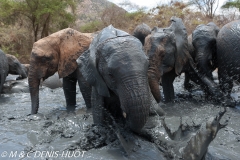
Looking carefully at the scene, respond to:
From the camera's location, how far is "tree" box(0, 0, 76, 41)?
881 inches

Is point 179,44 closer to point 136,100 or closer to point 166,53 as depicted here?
point 166,53

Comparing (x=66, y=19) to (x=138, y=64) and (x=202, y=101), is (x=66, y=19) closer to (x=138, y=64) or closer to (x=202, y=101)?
(x=202, y=101)

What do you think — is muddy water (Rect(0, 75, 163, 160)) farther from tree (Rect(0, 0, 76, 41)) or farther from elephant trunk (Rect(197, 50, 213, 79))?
tree (Rect(0, 0, 76, 41))

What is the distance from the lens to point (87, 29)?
100ft

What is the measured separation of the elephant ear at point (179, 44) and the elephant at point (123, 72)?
98.1 inches

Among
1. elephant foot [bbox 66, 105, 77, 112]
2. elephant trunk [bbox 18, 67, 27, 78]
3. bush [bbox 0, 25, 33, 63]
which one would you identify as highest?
elephant foot [bbox 66, 105, 77, 112]

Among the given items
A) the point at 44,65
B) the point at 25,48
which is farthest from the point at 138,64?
the point at 25,48

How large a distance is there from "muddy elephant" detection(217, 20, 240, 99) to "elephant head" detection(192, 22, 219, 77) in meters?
0.29

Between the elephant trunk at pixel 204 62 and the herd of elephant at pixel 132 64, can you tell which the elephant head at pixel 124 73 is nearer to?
the herd of elephant at pixel 132 64

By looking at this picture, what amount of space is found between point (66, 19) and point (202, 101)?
2051 centimetres

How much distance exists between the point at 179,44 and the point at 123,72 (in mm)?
3109

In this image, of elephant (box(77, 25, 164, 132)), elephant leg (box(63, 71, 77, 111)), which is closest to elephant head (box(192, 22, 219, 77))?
elephant leg (box(63, 71, 77, 111))

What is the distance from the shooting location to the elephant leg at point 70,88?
5635 mm

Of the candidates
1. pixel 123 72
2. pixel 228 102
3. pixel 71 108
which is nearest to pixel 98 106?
pixel 123 72
